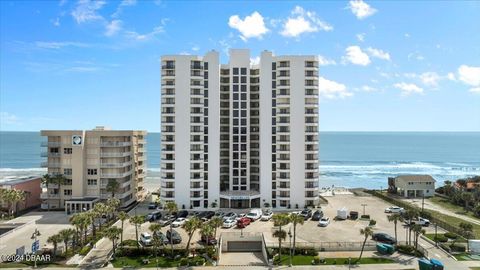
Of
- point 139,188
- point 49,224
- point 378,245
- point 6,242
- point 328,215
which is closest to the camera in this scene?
point 378,245

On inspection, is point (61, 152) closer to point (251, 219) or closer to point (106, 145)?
point (106, 145)

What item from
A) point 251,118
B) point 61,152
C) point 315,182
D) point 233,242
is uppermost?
point 251,118

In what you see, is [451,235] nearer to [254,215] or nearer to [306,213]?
[306,213]

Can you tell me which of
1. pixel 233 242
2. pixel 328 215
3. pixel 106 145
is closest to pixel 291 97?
pixel 328 215

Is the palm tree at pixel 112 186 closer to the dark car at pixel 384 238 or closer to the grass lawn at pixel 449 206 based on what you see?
the dark car at pixel 384 238

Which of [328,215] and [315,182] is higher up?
[315,182]

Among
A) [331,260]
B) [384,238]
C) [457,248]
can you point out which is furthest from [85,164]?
[457,248]
